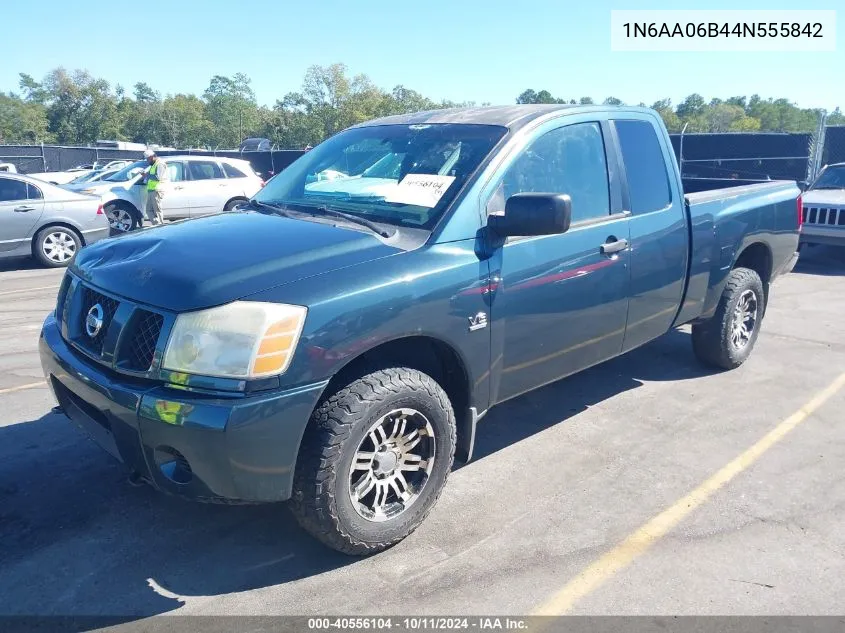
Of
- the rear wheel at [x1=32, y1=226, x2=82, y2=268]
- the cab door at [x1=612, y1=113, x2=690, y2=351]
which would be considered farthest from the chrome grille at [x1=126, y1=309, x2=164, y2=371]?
the rear wheel at [x1=32, y1=226, x2=82, y2=268]

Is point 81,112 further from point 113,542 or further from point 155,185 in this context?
point 113,542

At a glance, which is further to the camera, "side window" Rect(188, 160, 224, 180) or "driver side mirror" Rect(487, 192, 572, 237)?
"side window" Rect(188, 160, 224, 180)

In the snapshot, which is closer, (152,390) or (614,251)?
(152,390)

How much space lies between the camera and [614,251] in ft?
13.1

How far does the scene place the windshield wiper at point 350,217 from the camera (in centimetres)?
333

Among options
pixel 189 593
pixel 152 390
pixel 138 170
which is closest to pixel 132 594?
pixel 189 593

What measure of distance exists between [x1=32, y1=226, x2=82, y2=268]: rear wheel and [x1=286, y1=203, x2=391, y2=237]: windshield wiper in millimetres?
8396

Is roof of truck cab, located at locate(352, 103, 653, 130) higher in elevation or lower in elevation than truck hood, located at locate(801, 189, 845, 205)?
higher

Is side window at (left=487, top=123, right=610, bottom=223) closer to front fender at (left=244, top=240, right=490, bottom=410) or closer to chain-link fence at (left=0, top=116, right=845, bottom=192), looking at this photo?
front fender at (left=244, top=240, right=490, bottom=410)

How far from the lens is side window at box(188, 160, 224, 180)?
14.5m

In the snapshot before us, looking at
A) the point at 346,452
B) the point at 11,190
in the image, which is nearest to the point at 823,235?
the point at 346,452

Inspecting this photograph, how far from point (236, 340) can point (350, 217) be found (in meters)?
1.16

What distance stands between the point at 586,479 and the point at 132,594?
236cm

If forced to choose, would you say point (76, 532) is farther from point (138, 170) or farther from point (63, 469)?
point (138, 170)
